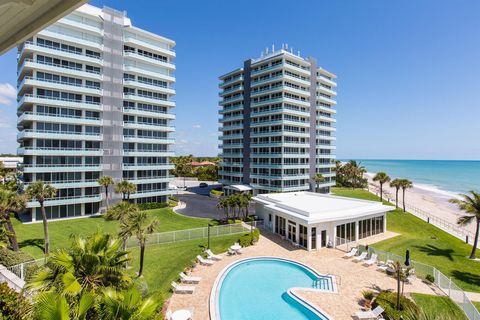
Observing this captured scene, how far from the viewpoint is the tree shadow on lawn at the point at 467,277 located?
2250 centimetres

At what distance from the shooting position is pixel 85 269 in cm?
1098

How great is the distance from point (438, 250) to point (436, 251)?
2.00ft

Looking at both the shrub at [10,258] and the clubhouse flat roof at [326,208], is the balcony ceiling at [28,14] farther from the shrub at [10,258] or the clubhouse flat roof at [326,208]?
the clubhouse flat roof at [326,208]

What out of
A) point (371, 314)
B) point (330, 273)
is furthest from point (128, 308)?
point (330, 273)

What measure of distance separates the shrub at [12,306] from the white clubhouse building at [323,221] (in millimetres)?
23785

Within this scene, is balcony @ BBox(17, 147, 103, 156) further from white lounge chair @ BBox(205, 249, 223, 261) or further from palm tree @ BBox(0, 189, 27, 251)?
white lounge chair @ BBox(205, 249, 223, 261)

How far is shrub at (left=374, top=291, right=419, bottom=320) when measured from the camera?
1597cm

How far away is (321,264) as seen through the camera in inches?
964

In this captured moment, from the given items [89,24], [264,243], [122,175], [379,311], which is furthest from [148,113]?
[379,311]

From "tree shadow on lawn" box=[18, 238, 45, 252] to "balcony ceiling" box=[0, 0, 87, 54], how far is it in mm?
31728

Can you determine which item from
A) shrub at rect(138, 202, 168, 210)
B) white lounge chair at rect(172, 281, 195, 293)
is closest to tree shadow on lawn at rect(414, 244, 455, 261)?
white lounge chair at rect(172, 281, 195, 293)

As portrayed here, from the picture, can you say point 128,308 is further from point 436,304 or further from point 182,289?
point 436,304

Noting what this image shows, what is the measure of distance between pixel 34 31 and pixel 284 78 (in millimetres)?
58174

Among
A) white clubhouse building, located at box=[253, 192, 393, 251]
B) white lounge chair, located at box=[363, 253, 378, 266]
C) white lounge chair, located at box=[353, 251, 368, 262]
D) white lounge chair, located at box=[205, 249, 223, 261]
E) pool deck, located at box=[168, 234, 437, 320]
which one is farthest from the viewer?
white clubhouse building, located at box=[253, 192, 393, 251]
